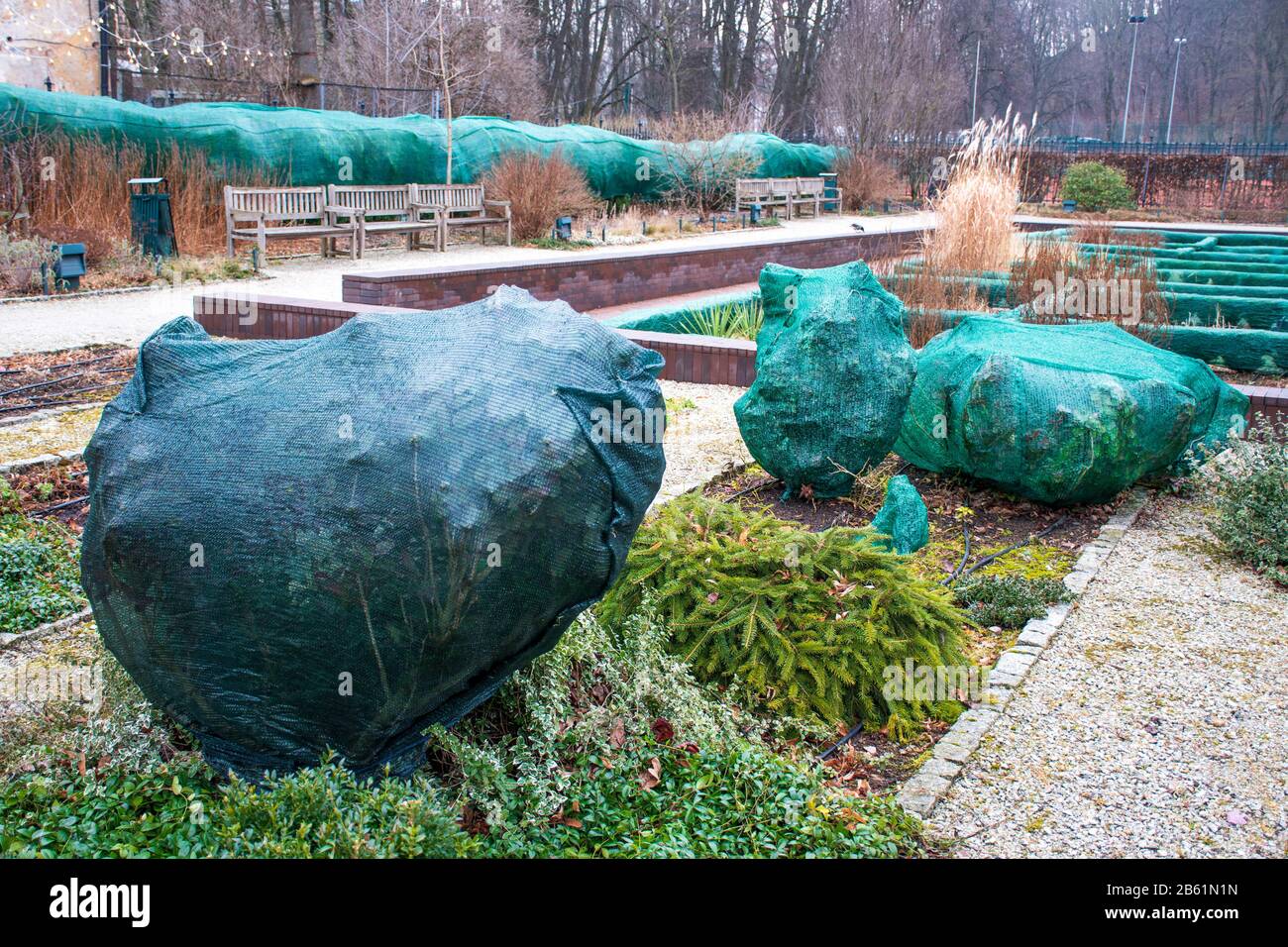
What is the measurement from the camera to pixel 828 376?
5809 millimetres

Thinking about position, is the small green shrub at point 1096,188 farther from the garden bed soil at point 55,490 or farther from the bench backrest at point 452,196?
the garden bed soil at point 55,490

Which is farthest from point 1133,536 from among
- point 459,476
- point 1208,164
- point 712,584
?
point 1208,164

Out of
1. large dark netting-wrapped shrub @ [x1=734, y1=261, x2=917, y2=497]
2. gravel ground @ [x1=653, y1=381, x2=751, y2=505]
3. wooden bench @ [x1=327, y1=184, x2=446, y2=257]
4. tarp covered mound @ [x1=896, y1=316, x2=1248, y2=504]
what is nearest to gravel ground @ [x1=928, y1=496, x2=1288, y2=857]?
tarp covered mound @ [x1=896, y1=316, x2=1248, y2=504]

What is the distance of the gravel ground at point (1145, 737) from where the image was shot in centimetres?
321

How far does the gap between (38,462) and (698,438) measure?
151 inches

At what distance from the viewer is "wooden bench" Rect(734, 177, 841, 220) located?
81.7ft

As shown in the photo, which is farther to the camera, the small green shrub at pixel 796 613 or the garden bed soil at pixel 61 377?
the garden bed soil at pixel 61 377

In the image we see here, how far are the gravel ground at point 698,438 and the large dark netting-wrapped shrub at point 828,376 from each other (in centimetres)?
67

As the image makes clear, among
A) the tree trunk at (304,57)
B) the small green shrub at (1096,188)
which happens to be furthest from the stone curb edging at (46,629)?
the small green shrub at (1096,188)

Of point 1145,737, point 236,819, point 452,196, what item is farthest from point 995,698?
point 452,196

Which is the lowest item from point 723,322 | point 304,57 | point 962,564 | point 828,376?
point 962,564

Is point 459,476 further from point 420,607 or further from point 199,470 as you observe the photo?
point 199,470

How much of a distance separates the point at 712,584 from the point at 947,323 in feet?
20.3

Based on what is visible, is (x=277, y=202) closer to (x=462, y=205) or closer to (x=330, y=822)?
(x=462, y=205)
